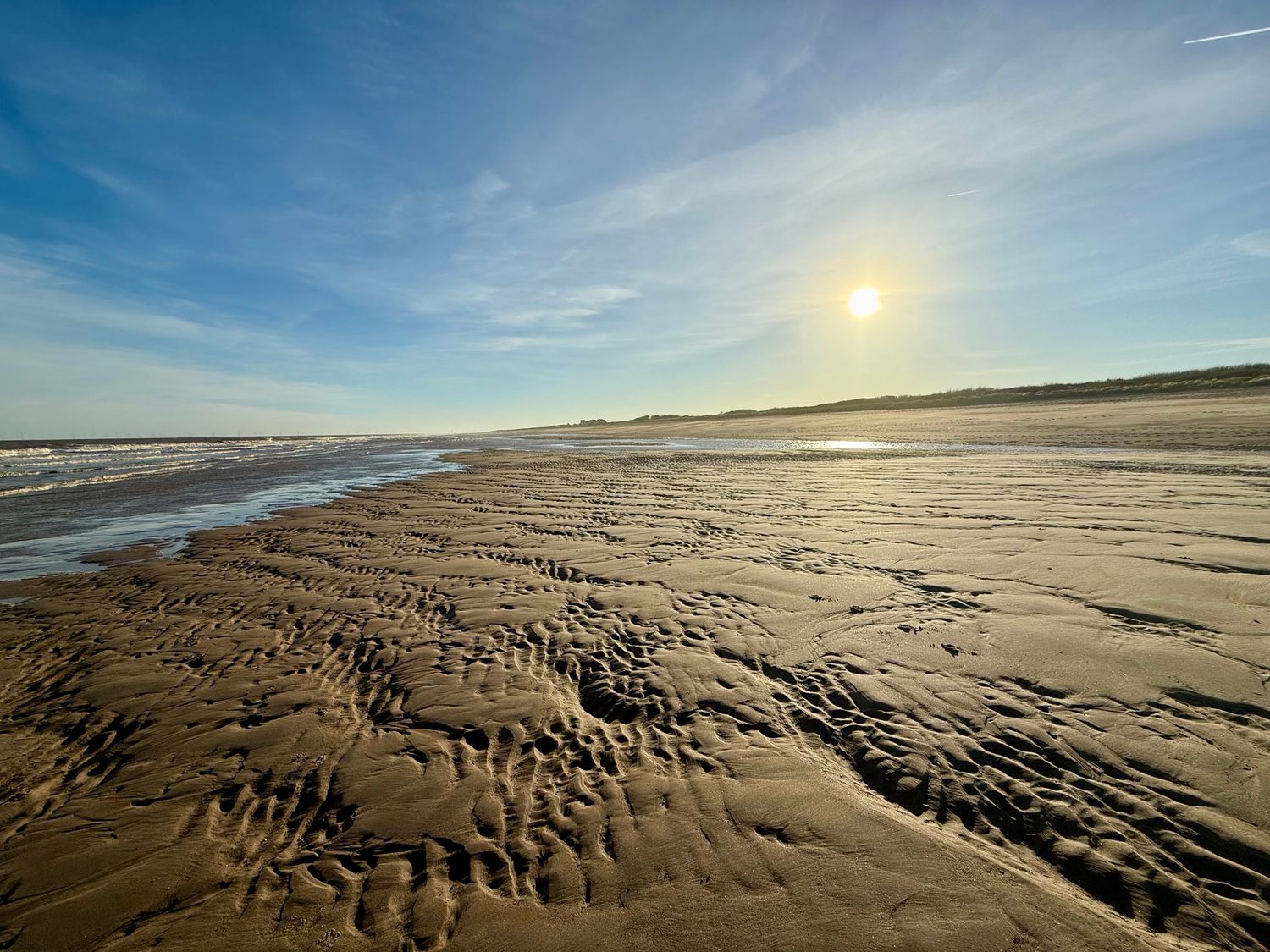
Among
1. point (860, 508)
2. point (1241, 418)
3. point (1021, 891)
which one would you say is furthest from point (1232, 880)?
point (1241, 418)

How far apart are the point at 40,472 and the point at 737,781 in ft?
136

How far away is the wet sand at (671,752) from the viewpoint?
241 centimetres

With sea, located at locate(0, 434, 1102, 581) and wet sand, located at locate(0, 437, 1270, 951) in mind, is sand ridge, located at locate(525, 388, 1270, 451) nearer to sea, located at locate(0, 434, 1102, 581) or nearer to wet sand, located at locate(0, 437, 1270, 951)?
sea, located at locate(0, 434, 1102, 581)

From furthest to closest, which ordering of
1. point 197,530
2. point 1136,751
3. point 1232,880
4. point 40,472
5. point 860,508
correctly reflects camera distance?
point 40,472 < point 197,530 < point 860,508 < point 1136,751 < point 1232,880

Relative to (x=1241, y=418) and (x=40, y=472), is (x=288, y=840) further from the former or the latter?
(x=40, y=472)

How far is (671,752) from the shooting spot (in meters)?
3.53

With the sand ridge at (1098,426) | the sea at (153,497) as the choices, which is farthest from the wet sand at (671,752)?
the sand ridge at (1098,426)

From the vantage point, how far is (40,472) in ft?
90.4

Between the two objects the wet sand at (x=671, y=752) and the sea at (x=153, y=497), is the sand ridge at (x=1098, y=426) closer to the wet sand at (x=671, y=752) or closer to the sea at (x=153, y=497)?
the sea at (x=153, y=497)

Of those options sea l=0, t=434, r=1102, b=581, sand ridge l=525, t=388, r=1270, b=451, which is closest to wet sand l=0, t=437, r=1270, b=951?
sea l=0, t=434, r=1102, b=581

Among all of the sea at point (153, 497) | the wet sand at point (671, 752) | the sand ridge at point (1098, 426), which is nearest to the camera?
the wet sand at point (671, 752)

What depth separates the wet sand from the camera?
2.41 metres

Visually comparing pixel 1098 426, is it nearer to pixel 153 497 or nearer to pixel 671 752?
pixel 671 752

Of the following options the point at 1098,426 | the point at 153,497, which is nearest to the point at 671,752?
the point at 153,497
